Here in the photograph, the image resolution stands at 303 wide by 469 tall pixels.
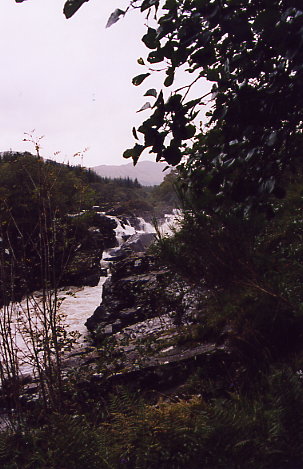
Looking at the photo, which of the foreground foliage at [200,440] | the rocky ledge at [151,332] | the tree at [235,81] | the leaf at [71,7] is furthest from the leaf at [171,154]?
Result: the rocky ledge at [151,332]

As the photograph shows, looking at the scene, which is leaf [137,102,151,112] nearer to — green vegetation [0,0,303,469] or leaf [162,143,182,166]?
green vegetation [0,0,303,469]

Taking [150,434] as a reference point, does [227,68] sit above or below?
above

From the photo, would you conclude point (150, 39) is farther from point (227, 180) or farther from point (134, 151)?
point (227, 180)

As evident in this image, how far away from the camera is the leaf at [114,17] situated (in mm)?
1460

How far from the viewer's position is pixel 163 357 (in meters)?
4.61

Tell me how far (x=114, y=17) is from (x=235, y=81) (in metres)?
0.83

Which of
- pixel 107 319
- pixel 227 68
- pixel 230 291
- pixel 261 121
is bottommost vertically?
pixel 107 319

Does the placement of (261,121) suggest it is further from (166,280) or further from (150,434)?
(166,280)

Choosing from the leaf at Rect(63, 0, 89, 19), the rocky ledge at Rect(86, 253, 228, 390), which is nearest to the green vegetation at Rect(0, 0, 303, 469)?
A: the leaf at Rect(63, 0, 89, 19)

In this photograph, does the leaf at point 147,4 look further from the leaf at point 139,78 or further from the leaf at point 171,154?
the leaf at point 171,154

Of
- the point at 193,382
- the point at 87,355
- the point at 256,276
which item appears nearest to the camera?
the point at 193,382

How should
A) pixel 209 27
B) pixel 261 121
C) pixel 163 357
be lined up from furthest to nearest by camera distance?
pixel 163 357 → pixel 261 121 → pixel 209 27

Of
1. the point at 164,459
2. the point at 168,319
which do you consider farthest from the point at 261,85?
the point at 168,319

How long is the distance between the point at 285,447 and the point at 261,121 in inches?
68.0
